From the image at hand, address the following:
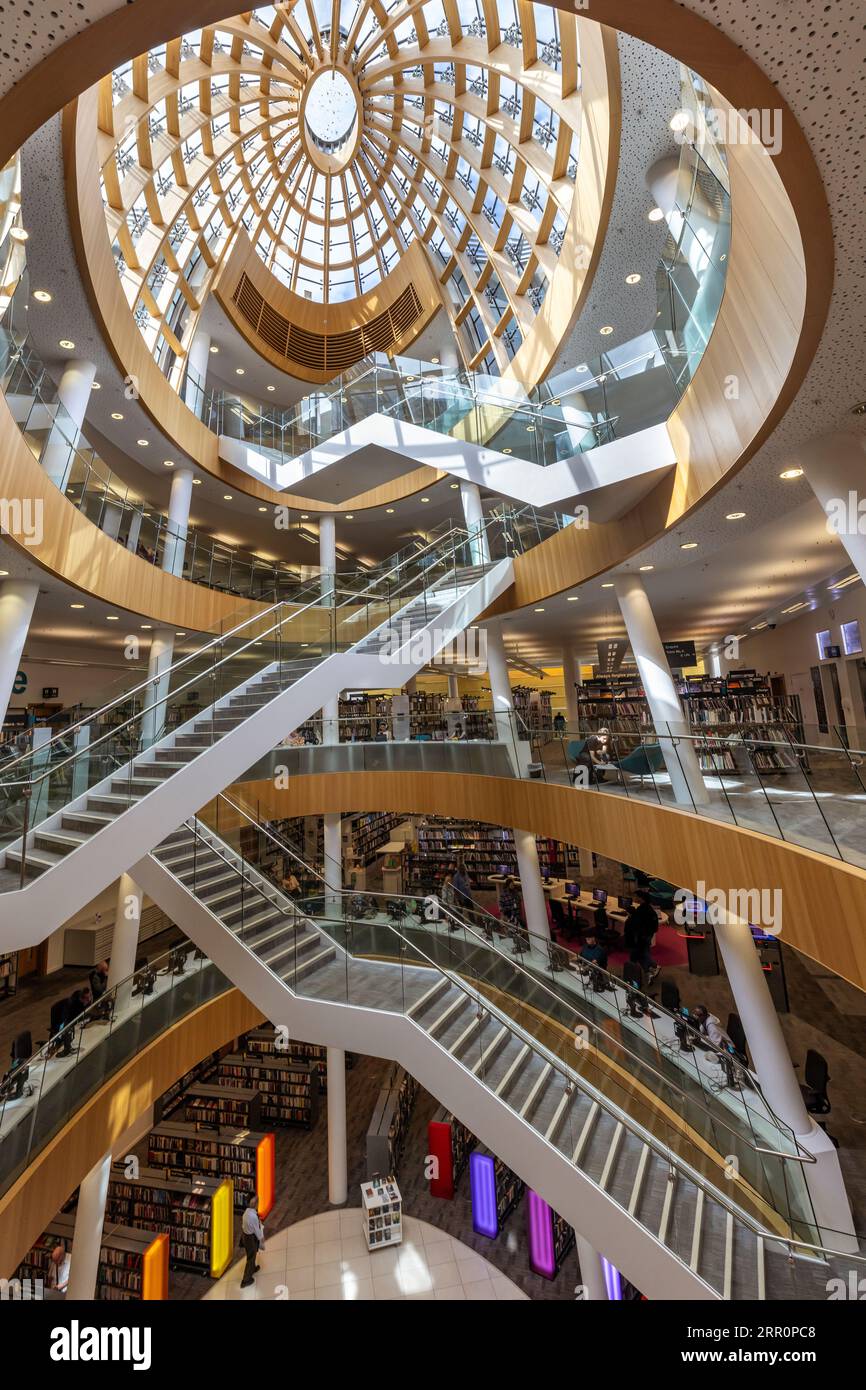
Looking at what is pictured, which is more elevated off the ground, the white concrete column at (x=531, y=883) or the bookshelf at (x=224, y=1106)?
the white concrete column at (x=531, y=883)

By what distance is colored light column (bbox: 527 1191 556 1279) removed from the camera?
9.06 meters

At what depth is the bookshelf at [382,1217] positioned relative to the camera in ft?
32.0

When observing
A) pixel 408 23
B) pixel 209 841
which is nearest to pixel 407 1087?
pixel 209 841

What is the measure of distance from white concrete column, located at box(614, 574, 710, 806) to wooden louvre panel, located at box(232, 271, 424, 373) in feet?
48.1

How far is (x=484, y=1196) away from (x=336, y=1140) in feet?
8.97

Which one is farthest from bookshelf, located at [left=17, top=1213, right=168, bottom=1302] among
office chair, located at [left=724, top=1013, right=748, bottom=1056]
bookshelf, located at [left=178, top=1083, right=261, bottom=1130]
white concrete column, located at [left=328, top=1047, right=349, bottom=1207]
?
office chair, located at [left=724, top=1013, right=748, bottom=1056]

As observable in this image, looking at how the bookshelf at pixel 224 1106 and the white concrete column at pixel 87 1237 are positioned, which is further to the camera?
the bookshelf at pixel 224 1106

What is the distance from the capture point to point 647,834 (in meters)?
7.98

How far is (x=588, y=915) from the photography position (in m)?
16.8

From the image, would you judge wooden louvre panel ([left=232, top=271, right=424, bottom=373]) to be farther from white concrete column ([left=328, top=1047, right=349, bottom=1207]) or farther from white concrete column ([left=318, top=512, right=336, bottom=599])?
white concrete column ([left=328, top=1047, right=349, bottom=1207])

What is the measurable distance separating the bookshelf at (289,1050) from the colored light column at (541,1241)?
5464 mm

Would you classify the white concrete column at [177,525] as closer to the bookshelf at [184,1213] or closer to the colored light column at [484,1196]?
the bookshelf at [184,1213]

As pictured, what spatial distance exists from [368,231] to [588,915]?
23.4 m

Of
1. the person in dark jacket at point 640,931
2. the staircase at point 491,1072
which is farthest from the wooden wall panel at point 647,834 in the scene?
the person in dark jacket at point 640,931
